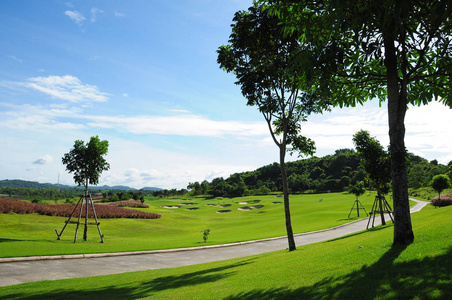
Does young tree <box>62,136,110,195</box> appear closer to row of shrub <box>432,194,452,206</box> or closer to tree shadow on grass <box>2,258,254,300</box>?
tree shadow on grass <box>2,258,254,300</box>

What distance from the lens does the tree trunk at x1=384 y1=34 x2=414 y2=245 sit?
8227mm

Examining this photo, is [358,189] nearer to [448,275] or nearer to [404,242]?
[404,242]

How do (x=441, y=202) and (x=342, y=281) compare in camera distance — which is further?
(x=441, y=202)

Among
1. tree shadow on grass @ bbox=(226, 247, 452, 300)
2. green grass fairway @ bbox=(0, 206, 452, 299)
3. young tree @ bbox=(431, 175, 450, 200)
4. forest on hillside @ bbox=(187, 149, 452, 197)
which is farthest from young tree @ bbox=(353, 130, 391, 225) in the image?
forest on hillside @ bbox=(187, 149, 452, 197)

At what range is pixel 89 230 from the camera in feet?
100

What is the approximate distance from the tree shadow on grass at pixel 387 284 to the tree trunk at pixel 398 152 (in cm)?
157

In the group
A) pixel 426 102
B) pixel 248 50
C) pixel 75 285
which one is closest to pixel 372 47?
pixel 426 102

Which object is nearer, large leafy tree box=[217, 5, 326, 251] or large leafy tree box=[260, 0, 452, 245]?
large leafy tree box=[260, 0, 452, 245]

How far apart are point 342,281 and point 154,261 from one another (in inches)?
479

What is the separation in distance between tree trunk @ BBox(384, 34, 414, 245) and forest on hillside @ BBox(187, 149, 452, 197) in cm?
9110

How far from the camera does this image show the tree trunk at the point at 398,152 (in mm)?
8227

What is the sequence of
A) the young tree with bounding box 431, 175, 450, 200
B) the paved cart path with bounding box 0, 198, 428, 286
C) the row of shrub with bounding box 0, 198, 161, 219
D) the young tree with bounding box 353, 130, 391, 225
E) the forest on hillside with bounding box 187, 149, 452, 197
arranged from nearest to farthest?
A: the paved cart path with bounding box 0, 198, 428, 286, the young tree with bounding box 353, 130, 391, 225, the row of shrub with bounding box 0, 198, 161, 219, the young tree with bounding box 431, 175, 450, 200, the forest on hillside with bounding box 187, 149, 452, 197

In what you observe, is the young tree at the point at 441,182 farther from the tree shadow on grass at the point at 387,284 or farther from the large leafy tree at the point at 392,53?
the tree shadow on grass at the point at 387,284

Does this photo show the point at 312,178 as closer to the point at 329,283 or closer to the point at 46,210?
the point at 46,210
